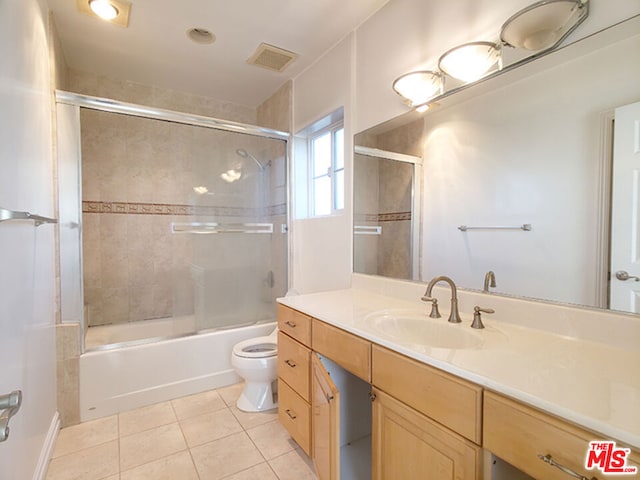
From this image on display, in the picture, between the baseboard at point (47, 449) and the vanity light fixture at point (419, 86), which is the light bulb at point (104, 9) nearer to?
the vanity light fixture at point (419, 86)

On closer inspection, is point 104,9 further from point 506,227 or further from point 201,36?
point 506,227

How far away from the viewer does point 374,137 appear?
1.86m

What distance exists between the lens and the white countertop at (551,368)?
1.98ft

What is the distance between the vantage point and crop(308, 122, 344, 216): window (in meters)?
2.29

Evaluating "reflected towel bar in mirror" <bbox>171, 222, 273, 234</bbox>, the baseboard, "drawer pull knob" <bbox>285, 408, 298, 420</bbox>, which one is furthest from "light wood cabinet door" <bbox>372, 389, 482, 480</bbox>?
"reflected towel bar in mirror" <bbox>171, 222, 273, 234</bbox>

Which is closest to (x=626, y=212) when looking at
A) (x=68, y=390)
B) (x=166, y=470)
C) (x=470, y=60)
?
(x=470, y=60)

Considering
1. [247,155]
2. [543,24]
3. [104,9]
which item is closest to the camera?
[543,24]

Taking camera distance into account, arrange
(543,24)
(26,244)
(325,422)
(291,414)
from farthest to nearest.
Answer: (291,414)
(26,244)
(325,422)
(543,24)

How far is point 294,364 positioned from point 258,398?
2.20 feet

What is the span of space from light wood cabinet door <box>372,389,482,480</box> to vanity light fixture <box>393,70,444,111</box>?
1.35 m

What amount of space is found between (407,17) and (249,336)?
2366mm

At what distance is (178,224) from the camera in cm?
250

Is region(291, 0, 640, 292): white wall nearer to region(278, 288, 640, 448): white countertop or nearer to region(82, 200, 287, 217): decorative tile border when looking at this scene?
region(82, 200, 287, 217): decorative tile border

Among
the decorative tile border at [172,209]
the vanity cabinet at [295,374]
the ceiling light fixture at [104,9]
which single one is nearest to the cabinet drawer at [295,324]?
the vanity cabinet at [295,374]
